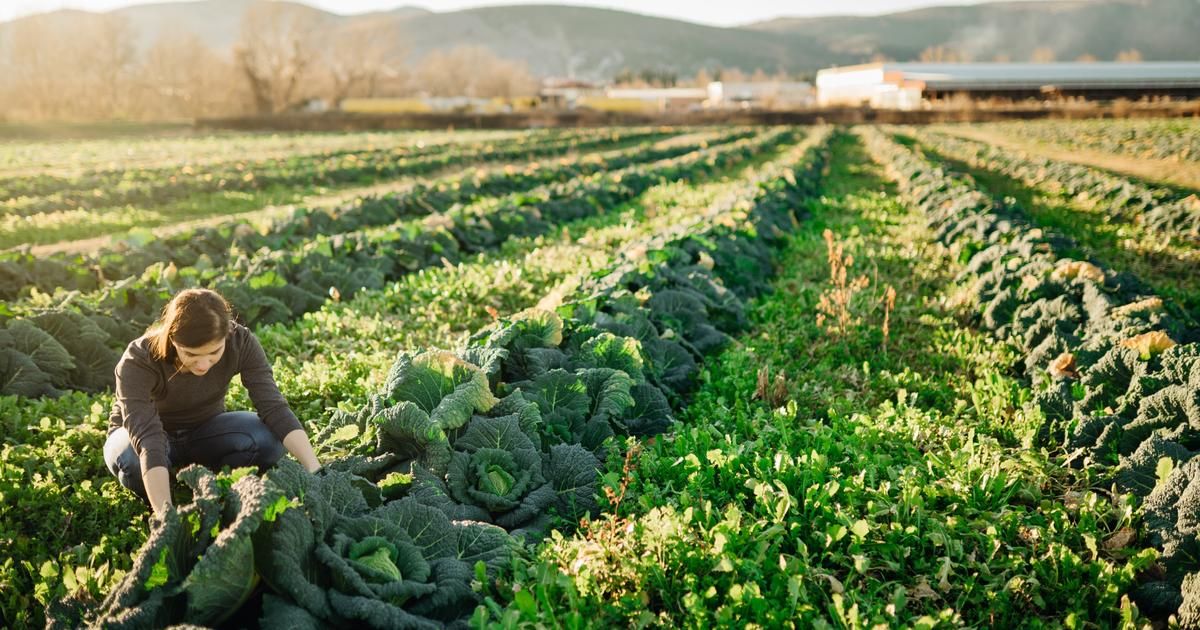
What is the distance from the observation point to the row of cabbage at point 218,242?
810cm

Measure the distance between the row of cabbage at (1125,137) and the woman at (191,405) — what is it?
2381 centimetres

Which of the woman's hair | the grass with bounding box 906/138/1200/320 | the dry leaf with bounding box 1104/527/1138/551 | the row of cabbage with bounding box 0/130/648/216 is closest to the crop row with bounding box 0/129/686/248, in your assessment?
the row of cabbage with bounding box 0/130/648/216

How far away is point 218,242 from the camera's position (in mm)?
9773

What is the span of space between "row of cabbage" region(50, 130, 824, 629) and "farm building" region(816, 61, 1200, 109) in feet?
193

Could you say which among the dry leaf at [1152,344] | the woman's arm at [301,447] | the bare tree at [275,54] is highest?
the bare tree at [275,54]

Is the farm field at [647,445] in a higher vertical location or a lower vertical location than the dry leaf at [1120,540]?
higher

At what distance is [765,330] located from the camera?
6777 millimetres

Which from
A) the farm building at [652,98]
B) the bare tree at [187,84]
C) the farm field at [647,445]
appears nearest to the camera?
the farm field at [647,445]

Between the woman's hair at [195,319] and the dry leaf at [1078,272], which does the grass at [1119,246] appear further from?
the woman's hair at [195,319]

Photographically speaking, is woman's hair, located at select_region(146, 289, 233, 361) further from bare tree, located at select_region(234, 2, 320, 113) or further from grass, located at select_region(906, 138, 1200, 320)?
bare tree, located at select_region(234, 2, 320, 113)

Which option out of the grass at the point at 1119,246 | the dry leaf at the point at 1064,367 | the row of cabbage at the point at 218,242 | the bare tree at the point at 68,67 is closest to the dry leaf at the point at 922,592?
the dry leaf at the point at 1064,367

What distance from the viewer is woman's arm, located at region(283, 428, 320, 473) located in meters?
3.62

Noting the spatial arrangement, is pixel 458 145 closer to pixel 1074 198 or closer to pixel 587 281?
pixel 1074 198

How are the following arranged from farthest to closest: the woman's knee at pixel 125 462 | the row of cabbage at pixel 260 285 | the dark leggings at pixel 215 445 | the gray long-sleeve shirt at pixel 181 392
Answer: the row of cabbage at pixel 260 285 < the dark leggings at pixel 215 445 < the woman's knee at pixel 125 462 < the gray long-sleeve shirt at pixel 181 392
